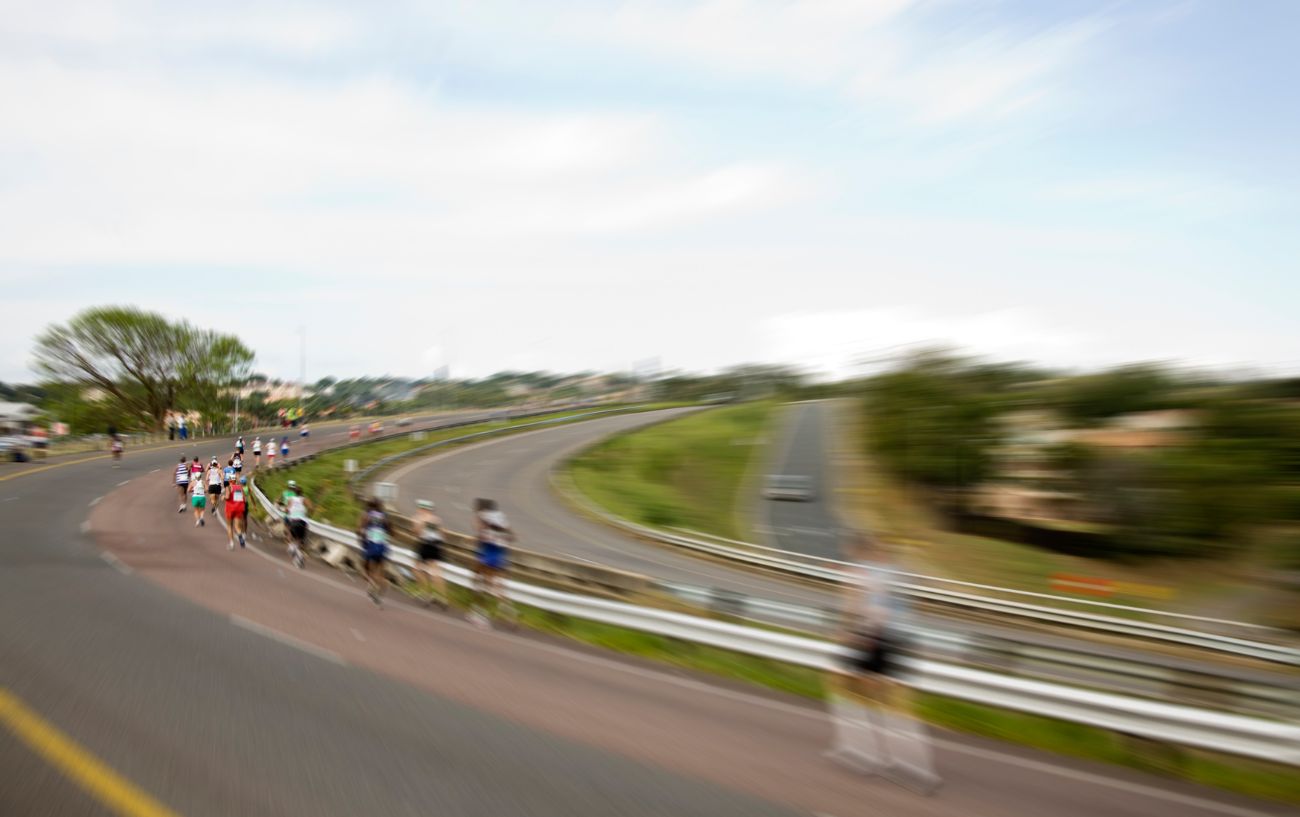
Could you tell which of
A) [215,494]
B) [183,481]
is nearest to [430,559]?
[215,494]

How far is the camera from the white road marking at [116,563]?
49.7 ft

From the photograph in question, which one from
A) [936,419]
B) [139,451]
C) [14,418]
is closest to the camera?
[936,419]

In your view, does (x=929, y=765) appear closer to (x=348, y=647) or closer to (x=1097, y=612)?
(x=348, y=647)

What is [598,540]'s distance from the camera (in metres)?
26.6

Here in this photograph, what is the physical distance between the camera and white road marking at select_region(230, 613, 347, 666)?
9438 millimetres

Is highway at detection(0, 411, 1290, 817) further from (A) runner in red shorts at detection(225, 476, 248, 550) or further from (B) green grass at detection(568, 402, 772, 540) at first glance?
(B) green grass at detection(568, 402, 772, 540)

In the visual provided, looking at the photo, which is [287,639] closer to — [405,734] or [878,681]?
[405,734]

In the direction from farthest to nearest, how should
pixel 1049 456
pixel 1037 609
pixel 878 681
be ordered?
pixel 1049 456 < pixel 1037 609 < pixel 878 681

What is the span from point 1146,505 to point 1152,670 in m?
27.5

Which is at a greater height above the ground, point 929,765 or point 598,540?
point 929,765

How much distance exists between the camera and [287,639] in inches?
401

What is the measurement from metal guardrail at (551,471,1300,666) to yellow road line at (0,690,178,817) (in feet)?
37.5

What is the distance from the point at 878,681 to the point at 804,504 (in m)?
34.0

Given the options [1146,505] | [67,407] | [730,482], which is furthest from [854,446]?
[67,407]
